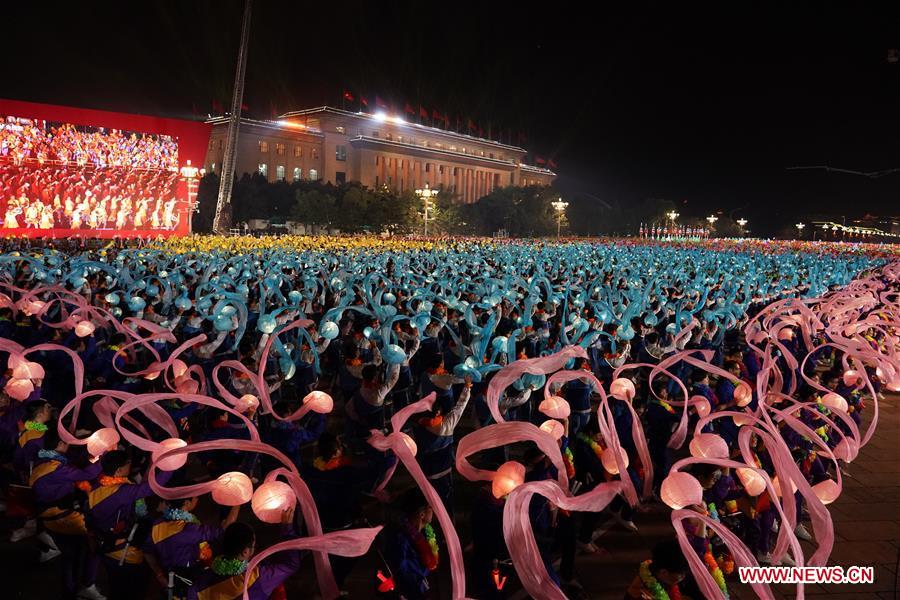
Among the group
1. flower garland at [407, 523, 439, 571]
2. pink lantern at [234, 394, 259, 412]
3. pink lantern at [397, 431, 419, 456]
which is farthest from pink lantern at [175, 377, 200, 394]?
flower garland at [407, 523, 439, 571]

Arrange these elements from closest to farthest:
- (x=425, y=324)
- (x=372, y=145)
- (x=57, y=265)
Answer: (x=425, y=324), (x=57, y=265), (x=372, y=145)

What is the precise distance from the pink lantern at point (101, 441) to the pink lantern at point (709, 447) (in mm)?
4070

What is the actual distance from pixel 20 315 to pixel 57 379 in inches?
183

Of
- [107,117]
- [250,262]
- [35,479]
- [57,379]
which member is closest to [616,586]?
[35,479]

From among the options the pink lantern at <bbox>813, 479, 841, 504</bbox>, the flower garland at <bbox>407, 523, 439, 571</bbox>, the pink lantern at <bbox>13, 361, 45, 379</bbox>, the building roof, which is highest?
the building roof

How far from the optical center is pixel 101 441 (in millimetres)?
4492

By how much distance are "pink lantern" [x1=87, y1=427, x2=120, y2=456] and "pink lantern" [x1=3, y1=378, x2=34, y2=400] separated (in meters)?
1.79

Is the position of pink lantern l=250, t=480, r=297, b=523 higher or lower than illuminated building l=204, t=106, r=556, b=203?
lower

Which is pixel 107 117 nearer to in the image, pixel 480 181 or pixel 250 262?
pixel 250 262

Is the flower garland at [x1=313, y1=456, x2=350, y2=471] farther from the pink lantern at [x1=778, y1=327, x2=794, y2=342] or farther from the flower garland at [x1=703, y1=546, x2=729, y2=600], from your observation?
the pink lantern at [x1=778, y1=327, x2=794, y2=342]

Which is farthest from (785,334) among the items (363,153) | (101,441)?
(363,153)

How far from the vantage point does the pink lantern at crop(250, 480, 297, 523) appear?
3.55 metres

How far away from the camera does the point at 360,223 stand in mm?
51281

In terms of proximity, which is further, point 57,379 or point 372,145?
point 372,145
